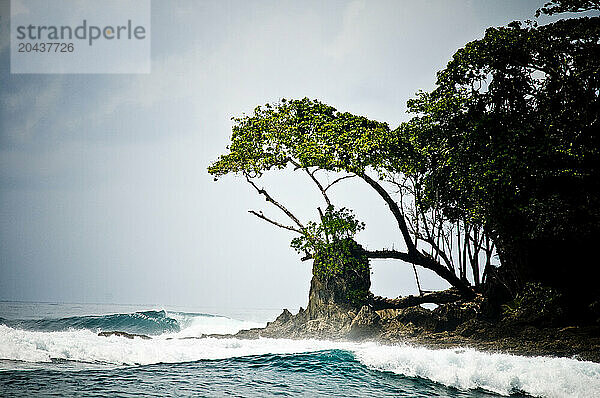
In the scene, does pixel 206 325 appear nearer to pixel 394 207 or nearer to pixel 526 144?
pixel 394 207

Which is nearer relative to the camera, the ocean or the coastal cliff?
the ocean

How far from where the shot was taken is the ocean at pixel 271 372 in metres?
8.12

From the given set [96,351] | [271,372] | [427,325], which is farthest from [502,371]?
[96,351]

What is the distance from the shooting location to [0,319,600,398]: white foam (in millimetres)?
8586

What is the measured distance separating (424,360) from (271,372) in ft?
12.2

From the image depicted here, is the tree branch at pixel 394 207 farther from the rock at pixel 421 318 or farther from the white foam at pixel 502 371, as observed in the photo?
the white foam at pixel 502 371

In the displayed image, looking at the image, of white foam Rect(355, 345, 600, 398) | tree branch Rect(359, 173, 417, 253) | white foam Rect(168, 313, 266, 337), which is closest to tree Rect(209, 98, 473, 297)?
tree branch Rect(359, 173, 417, 253)

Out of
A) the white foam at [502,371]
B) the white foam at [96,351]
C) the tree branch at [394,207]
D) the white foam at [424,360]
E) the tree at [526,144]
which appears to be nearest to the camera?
the white foam at [502,371]

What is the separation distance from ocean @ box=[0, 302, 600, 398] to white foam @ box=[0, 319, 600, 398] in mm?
21

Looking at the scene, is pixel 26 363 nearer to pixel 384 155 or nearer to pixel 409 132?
pixel 384 155

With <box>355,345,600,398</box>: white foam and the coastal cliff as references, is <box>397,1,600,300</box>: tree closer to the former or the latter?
the coastal cliff

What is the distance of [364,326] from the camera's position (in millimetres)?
15820

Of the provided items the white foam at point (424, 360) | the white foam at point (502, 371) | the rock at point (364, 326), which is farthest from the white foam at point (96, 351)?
the white foam at point (502, 371)

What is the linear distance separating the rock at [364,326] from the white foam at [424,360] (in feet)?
5.49
